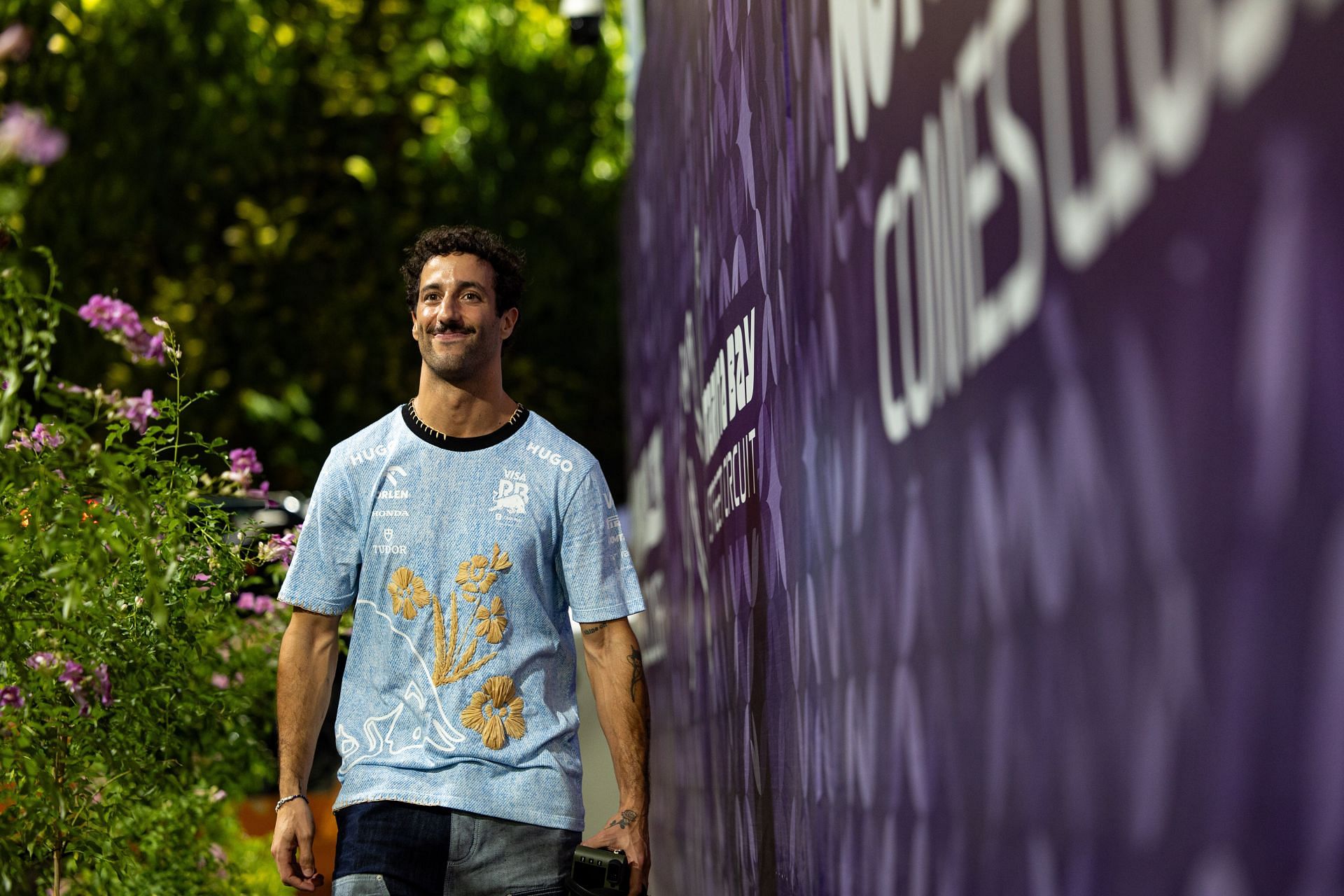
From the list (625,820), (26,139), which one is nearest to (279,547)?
(625,820)

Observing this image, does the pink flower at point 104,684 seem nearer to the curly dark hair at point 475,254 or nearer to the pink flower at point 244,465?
the pink flower at point 244,465

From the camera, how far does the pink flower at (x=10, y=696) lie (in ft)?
9.01

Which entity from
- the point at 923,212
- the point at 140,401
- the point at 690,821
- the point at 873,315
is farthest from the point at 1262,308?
the point at 690,821

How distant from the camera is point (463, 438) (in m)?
3.02

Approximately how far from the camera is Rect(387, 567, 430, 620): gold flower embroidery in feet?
9.41

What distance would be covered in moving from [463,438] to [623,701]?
0.58 metres

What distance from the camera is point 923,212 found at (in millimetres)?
1432

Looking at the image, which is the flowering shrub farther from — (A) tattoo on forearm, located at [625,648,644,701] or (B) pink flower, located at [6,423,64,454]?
(A) tattoo on forearm, located at [625,648,644,701]

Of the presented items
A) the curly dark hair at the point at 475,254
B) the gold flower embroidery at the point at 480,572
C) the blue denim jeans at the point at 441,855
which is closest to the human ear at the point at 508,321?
the curly dark hair at the point at 475,254

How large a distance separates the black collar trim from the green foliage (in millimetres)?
9326

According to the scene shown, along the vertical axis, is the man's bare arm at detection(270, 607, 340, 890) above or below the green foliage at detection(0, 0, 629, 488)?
below

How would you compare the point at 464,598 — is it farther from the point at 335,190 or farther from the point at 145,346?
the point at 335,190

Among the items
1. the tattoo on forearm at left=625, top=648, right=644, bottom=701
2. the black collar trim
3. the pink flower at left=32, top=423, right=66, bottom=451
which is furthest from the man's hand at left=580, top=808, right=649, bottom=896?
the pink flower at left=32, top=423, right=66, bottom=451

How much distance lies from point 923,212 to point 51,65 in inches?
448
